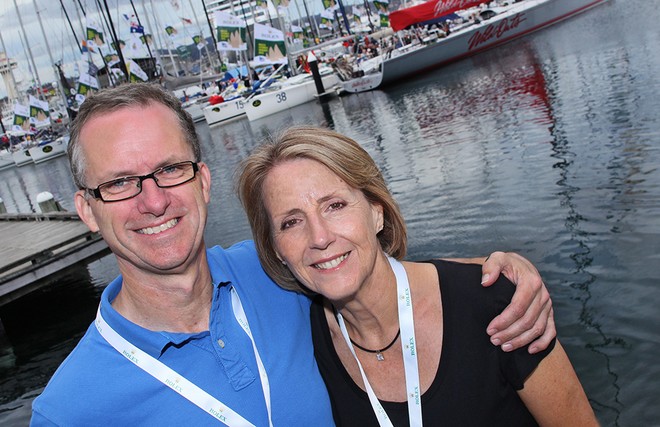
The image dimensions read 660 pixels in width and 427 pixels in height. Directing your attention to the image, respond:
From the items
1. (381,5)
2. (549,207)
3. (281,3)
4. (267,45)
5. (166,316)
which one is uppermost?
(281,3)

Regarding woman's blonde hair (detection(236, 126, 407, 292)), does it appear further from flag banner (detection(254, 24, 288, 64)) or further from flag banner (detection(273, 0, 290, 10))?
flag banner (detection(273, 0, 290, 10))

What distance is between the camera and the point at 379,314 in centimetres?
245

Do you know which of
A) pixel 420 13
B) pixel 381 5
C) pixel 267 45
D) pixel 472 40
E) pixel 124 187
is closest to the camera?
pixel 124 187

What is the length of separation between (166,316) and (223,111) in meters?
40.1

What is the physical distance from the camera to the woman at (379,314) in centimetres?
220

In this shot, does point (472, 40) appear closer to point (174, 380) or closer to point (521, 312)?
point (521, 312)

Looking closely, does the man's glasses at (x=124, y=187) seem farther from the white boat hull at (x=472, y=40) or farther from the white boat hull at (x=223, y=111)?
the white boat hull at (x=223, y=111)

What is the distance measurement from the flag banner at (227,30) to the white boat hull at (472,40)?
7258 mm

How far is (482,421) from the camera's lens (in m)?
2.20

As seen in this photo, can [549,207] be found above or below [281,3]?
below

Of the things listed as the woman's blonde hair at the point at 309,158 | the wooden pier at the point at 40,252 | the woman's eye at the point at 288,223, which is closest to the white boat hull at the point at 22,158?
the wooden pier at the point at 40,252

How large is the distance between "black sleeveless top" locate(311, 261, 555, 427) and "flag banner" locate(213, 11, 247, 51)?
33703 mm

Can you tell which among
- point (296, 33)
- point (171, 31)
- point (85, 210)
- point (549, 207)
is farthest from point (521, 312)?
point (171, 31)

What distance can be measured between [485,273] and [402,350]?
1.49 ft
